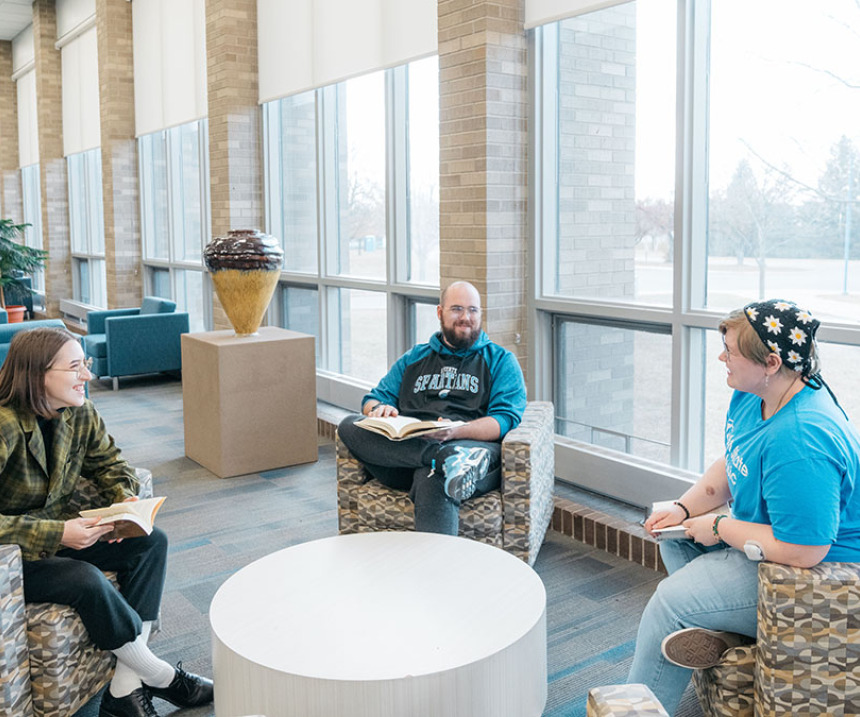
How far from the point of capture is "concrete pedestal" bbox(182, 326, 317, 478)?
4.96 m

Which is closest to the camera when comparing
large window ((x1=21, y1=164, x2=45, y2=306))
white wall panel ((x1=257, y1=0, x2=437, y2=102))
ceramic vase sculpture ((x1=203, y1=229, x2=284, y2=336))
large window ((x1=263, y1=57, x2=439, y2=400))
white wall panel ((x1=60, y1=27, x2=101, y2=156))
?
ceramic vase sculpture ((x1=203, y1=229, x2=284, y2=336))

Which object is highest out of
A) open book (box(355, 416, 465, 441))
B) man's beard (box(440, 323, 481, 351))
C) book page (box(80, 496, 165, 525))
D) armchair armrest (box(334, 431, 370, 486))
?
man's beard (box(440, 323, 481, 351))

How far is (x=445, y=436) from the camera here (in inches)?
129

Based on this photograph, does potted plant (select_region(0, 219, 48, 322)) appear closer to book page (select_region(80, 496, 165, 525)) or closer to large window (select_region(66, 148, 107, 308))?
large window (select_region(66, 148, 107, 308))

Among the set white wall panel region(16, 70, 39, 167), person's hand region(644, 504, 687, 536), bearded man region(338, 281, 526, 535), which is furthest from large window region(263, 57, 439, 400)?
white wall panel region(16, 70, 39, 167)

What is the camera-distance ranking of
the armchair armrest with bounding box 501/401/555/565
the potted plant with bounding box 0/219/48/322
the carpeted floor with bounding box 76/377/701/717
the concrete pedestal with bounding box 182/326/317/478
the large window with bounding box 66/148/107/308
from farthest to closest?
the large window with bounding box 66/148/107/308 → the potted plant with bounding box 0/219/48/322 → the concrete pedestal with bounding box 182/326/317/478 → the armchair armrest with bounding box 501/401/555/565 → the carpeted floor with bounding box 76/377/701/717

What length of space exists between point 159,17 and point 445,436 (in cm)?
784

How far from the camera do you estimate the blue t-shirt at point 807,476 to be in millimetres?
2000

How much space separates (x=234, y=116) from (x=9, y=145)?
10147 millimetres

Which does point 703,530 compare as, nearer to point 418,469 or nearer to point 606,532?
point 418,469

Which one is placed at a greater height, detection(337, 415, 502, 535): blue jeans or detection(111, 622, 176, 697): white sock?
detection(337, 415, 502, 535): blue jeans

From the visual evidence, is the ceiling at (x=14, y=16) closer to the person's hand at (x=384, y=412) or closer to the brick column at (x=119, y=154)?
the brick column at (x=119, y=154)

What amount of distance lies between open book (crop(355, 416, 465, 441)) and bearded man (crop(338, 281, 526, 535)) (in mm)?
28

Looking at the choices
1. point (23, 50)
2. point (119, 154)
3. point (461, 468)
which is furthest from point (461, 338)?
point (23, 50)
